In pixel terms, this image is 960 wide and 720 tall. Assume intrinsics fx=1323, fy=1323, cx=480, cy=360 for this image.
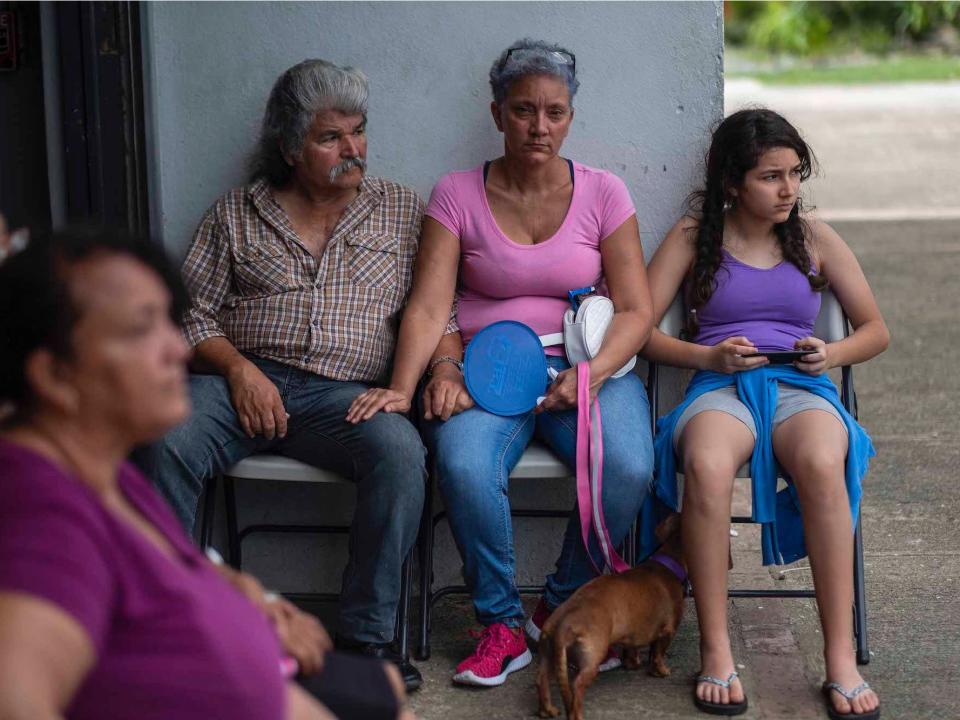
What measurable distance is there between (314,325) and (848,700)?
1.74 m

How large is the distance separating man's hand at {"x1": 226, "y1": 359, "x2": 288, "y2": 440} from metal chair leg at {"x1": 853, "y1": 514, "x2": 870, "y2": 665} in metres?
1.60

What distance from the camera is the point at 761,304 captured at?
3.85 m

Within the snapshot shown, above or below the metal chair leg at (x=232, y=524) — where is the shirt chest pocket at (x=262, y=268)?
above

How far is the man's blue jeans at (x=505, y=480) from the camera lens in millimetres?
3527

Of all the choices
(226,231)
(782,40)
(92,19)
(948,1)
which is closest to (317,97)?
(226,231)

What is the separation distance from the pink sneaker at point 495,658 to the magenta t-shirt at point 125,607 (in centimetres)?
182

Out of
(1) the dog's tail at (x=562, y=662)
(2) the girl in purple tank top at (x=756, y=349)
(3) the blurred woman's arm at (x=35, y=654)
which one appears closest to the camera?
(3) the blurred woman's arm at (x=35, y=654)

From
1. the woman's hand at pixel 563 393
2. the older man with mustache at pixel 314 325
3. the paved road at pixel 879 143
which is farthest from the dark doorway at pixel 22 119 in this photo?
the paved road at pixel 879 143

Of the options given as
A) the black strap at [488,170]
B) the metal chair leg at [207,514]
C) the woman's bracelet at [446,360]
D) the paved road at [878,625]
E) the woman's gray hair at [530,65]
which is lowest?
the paved road at [878,625]

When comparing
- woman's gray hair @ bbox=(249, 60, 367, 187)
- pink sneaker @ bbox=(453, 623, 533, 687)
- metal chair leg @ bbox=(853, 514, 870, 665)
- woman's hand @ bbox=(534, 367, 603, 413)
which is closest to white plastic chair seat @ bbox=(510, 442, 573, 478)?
woman's hand @ bbox=(534, 367, 603, 413)

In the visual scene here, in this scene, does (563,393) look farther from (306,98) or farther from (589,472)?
(306,98)

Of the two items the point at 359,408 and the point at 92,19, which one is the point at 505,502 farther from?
the point at 92,19

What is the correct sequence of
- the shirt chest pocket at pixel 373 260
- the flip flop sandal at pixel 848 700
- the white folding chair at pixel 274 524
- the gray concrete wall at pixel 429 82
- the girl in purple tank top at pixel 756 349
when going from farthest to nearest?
1. the gray concrete wall at pixel 429 82
2. the shirt chest pocket at pixel 373 260
3. the white folding chair at pixel 274 524
4. the girl in purple tank top at pixel 756 349
5. the flip flop sandal at pixel 848 700

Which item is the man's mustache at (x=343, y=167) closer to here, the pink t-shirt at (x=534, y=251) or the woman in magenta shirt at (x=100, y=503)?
the pink t-shirt at (x=534, y=251)
